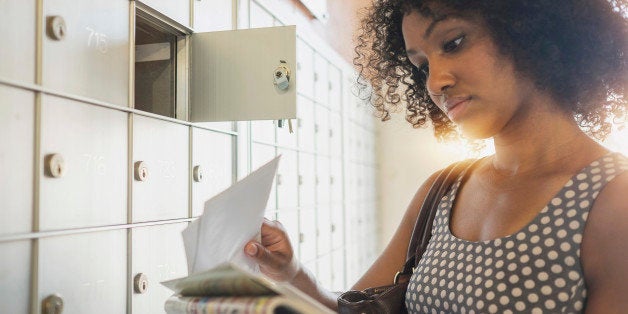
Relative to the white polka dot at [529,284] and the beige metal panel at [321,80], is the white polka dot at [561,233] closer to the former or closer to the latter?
the white polka dot at [529,284]

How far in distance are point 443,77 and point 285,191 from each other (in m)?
1.54

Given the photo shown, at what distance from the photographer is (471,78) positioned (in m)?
0.85

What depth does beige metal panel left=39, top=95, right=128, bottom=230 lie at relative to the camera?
1013 millimetres

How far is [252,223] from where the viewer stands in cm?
73

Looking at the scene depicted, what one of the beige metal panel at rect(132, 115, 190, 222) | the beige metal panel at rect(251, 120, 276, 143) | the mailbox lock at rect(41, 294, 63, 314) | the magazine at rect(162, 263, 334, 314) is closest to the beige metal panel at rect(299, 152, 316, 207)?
the beige metal panel at rect(251, 120, 276, 143)

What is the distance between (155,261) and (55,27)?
612mm

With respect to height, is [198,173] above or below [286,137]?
below

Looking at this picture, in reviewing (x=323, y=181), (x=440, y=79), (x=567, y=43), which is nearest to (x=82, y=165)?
(x=440, y=79)

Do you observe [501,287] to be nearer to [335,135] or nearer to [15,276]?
[15,276]

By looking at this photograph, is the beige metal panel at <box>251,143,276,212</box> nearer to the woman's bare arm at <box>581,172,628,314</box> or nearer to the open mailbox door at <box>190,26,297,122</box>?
the open mailbox door at <box>190,26,297,122</box>

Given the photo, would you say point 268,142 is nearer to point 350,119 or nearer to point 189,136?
point 189,136

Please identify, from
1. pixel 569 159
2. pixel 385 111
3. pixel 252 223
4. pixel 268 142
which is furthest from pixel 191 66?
pixel 569 159

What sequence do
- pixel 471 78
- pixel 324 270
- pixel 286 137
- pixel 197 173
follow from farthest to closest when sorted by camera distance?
pixel 324 270 < pixel 286 137 < pixel 197 173 < pixel 471 78

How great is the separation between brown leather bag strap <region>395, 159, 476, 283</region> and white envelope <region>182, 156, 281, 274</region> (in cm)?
33
